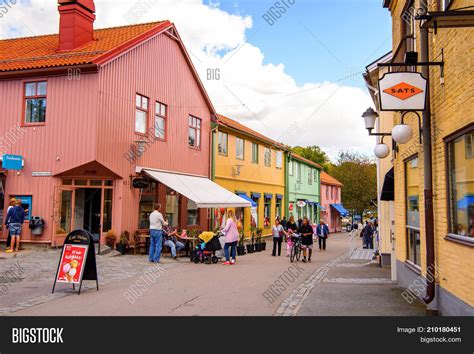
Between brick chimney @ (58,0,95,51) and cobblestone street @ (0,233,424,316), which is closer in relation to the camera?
cobblestone street @ (0,233,424,316)

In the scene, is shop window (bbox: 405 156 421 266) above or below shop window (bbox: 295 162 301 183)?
below

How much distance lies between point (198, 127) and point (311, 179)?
73.6 ft

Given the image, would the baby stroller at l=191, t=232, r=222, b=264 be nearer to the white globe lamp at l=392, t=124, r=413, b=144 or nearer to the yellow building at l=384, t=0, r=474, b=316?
the yellow building at l=384, t=0, r=474, b=316

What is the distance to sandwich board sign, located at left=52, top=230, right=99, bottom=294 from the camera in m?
9.02

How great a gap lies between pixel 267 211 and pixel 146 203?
15759 millimetres

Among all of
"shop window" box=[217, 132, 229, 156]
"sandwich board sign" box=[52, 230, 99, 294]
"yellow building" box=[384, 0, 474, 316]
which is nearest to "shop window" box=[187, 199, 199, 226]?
"shop window" box=[217, 132, 229, 156]

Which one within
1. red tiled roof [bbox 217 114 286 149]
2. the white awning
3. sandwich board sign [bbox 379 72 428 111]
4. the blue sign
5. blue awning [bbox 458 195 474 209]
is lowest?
blue awning [bbox 458 195 474 209]

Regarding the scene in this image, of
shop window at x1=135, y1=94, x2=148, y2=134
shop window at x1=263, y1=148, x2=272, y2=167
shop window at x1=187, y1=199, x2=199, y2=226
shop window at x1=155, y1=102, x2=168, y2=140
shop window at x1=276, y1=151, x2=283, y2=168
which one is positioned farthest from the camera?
shop window at x1=276, y1=151, x2=283, y2=168

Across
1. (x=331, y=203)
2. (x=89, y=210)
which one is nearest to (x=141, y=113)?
(x=89, y=210)

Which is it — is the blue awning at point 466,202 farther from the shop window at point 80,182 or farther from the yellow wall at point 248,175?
the yellow wall at point 248,175

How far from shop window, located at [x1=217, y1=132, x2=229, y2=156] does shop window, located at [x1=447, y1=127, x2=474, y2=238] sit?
767 inches

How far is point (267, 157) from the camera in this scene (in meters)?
32.9

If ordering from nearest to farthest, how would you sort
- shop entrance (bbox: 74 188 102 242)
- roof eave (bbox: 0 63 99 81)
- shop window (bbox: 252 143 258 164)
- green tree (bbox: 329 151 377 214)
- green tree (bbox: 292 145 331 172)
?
roof eave (bbox: 0 63 99 81)
shop entrance (bbox: 74 188 102 242)
shop window (bbox: 252 143 258 164)
green tree (bbox: 329 151 377 214)
green tree (bbox: 292 145 331 172)

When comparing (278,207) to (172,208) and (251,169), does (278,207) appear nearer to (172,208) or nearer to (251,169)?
(251,169)
